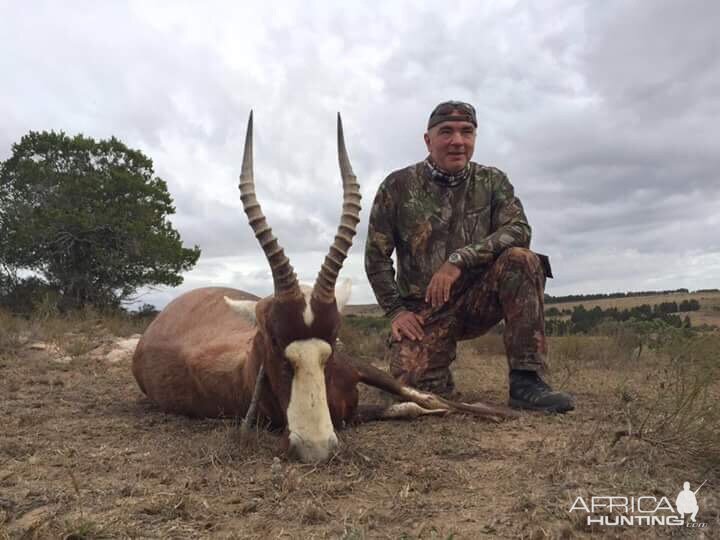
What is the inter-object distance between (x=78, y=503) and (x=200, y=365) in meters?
2.27

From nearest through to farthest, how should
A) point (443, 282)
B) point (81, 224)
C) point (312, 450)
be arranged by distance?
point (312, 450), point (443, 282), point (81, 224)

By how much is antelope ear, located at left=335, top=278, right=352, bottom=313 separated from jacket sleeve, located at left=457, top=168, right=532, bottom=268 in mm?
1081

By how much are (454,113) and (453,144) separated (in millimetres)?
287

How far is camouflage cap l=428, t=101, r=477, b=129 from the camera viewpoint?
5.88 metres

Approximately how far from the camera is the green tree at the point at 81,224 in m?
18.8

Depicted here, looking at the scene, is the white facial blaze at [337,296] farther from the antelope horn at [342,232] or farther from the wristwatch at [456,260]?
the wristwatch at [456,260]

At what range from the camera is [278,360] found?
3902 mm

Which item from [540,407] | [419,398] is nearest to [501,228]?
[540,407]

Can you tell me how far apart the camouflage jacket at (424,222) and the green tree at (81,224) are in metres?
14.4

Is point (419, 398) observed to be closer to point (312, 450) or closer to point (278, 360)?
point (278, 360)

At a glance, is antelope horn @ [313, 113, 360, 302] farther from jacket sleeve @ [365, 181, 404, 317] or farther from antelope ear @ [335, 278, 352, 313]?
jacket sleeve @ [365, 181, 404, 317]

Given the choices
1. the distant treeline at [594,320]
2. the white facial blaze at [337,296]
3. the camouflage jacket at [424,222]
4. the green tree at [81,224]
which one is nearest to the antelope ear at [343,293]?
the white facial blaze at [337,296]

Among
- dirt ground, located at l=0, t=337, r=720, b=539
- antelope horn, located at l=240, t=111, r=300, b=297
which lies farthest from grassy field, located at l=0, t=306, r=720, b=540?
antelope horn, located at l=240, t=111, r=300, b=297

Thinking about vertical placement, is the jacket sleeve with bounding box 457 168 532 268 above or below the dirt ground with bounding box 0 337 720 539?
above
